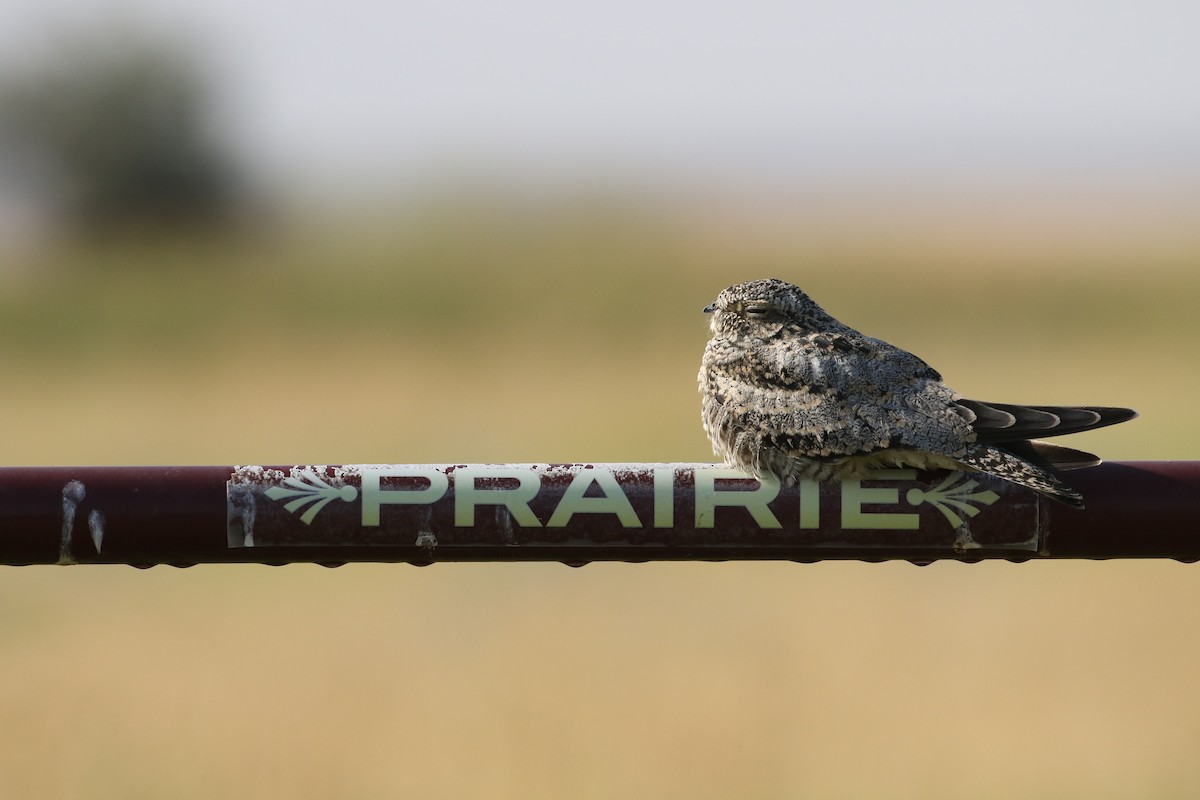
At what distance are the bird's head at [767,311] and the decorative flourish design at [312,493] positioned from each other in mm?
2036

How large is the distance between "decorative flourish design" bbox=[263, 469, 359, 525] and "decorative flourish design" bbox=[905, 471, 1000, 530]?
0.99 metres

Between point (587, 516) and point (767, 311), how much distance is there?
201 cm

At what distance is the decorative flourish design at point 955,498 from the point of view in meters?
2.56

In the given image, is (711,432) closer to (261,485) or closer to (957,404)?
(957,404)

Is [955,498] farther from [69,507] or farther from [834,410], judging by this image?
[69,507]

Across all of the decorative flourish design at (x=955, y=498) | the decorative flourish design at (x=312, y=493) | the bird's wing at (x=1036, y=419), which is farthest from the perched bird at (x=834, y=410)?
the decorative flourish design at (x=312, y=493)

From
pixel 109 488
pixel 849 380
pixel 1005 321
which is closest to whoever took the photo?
pixel 109 488

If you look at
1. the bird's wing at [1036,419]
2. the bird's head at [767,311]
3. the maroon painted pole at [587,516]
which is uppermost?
the bird's head at [767,311]

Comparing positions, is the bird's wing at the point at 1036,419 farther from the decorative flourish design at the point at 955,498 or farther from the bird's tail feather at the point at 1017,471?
the decorative flourish design at the point at 955,498

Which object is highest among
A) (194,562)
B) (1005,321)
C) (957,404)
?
(1005,321)
